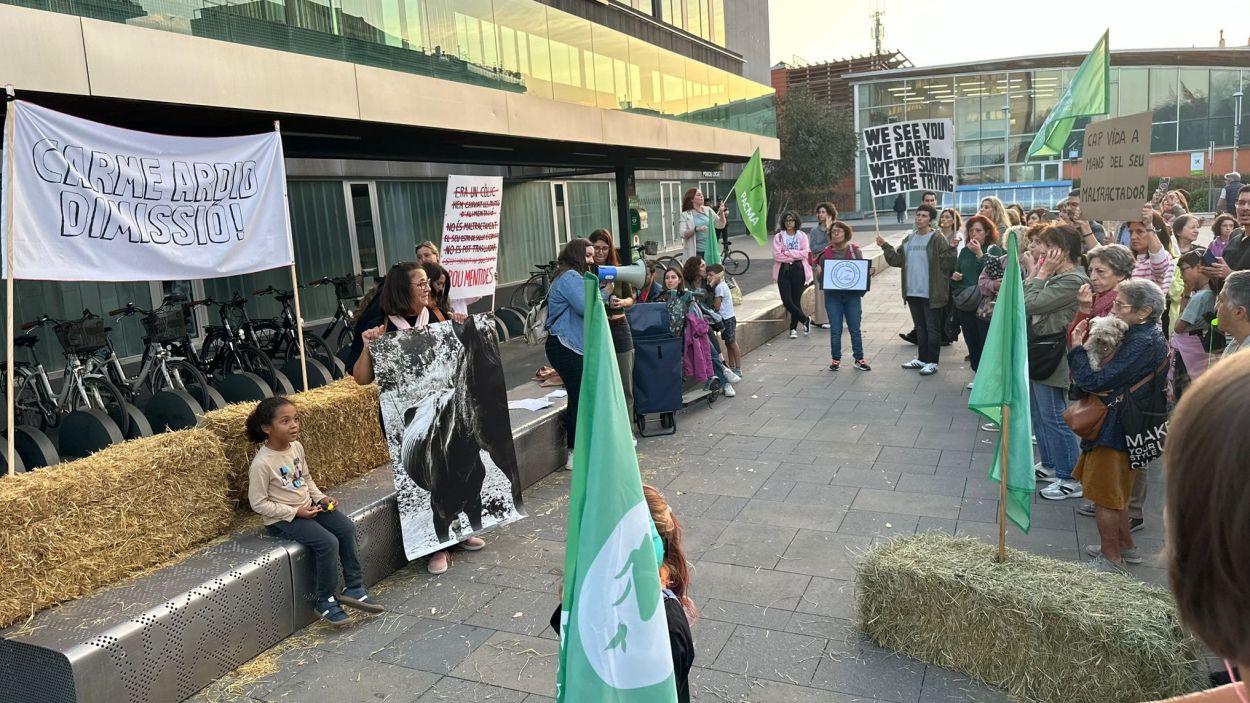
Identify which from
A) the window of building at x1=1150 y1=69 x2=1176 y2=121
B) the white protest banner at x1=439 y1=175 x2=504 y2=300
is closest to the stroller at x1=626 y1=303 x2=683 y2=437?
the white protest banner at x1=439 y1=175 x2=504 y2=300

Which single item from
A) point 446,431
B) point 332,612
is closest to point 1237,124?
point 446,431

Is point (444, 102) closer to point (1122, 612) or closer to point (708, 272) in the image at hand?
point (708, 272)

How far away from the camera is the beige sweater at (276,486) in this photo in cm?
444

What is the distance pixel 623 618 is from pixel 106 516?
316cm

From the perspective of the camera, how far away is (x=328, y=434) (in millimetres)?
5367

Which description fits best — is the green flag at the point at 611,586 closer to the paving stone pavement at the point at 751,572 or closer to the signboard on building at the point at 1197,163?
the paving stone pavement at the point at 751,572

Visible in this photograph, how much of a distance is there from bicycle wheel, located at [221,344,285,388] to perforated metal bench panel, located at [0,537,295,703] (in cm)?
461

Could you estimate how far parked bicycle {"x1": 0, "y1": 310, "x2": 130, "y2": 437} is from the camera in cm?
735

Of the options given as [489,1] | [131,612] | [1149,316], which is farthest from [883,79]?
[131,612]

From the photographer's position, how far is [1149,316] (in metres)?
4.54

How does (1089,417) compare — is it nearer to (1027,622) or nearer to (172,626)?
(1027,622)

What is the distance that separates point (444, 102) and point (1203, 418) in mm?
10389

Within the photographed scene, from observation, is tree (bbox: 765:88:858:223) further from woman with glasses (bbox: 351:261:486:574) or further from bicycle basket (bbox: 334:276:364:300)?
woman with glasses (bbox: 351:261:486:574)

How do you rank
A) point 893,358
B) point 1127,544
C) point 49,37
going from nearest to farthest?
1. point 1127,544
2. point 49,37
3. point 893,358
